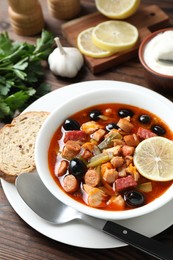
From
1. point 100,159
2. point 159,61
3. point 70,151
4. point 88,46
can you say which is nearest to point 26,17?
point 88,46

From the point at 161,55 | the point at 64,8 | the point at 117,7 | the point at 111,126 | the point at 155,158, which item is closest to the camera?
the point at 155,158

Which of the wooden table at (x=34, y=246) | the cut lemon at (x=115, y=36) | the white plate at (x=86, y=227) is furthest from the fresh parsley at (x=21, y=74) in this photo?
the white plate at (x=86, y=227)

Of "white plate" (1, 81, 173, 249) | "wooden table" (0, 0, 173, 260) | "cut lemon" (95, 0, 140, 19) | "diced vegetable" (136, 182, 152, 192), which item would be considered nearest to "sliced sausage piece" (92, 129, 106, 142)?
"diced vegetable" (136, 182, 152, 192)

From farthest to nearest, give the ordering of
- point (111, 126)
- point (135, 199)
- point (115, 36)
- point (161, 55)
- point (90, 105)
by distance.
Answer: point (115, 36) → point (161, 55) → point (90, 105) → point (111, 126) → point (135, 199)

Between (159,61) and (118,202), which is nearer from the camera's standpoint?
(118,202)

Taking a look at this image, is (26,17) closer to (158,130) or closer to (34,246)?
(158,130)

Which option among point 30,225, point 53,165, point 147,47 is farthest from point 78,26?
point 30,225

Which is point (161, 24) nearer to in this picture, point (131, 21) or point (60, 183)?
point (131, 21)

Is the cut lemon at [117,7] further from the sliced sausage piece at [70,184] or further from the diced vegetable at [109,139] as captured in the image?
the sliced sausage piece at [70,184]
